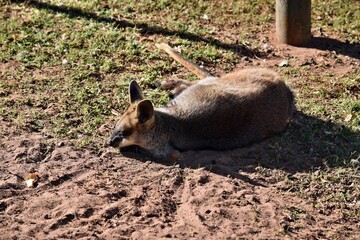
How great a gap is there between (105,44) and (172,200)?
144 inches

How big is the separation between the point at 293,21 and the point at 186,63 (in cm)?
165

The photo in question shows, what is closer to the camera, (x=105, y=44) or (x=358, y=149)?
(x=358, y=149)

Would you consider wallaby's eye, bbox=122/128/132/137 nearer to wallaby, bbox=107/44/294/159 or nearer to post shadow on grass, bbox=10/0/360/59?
wallaby, bbox=107/44/294/159

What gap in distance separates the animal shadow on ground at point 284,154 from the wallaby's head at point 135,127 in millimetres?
A: 136

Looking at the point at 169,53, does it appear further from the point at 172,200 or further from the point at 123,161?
the point at 172,200

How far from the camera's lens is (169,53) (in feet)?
29.7

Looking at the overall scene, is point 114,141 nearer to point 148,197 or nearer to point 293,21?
point 148,197

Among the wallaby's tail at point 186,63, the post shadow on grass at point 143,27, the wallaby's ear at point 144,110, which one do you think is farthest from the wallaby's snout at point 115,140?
the post shadow on grass at point 143,27

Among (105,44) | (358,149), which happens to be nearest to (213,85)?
(358,149)

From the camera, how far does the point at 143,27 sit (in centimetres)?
996

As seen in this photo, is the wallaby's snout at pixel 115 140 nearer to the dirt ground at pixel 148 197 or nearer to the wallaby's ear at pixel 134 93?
the dirt ground at pixel 148 197

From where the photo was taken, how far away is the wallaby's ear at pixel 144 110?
698cm

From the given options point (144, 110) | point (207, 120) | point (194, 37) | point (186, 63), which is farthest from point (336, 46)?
point (144, 110)

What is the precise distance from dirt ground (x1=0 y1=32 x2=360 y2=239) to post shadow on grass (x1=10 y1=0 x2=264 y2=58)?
2.46m
